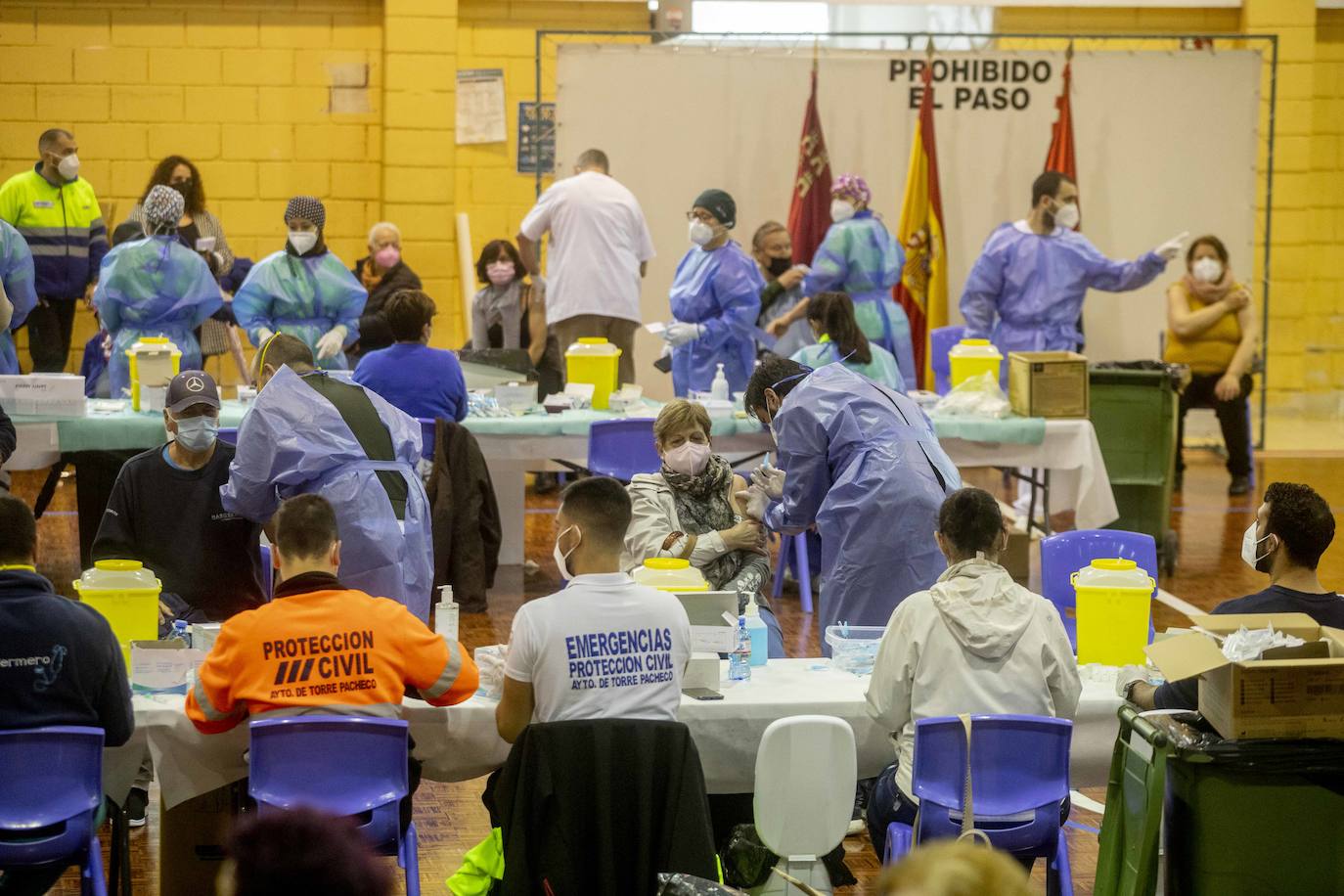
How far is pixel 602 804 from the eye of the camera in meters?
3.28

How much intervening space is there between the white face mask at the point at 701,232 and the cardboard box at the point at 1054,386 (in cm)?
170

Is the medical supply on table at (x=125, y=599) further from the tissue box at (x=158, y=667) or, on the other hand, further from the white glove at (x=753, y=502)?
the white glove at (x=753, y=502)

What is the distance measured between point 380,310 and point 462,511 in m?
2.74

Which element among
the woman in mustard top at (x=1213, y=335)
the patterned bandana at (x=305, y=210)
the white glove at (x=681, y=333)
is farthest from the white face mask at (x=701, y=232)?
the woman in mustard top at (x=1213, y=335)

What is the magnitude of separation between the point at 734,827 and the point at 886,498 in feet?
4.50

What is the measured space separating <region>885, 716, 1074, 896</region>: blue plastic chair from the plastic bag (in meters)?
3.62

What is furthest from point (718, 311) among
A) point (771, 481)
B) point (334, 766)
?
point (334, 766)

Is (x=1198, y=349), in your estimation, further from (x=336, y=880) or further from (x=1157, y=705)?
(x=336, y=880)

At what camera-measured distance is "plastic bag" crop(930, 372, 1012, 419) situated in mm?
7020

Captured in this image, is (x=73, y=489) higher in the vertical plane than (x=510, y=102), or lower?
lower

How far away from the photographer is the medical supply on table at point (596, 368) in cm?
718

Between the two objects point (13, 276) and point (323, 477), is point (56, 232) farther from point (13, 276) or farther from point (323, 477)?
point (323, 477)

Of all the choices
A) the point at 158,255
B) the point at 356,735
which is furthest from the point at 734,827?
the point at 158,255

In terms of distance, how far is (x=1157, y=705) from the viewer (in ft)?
11.9
